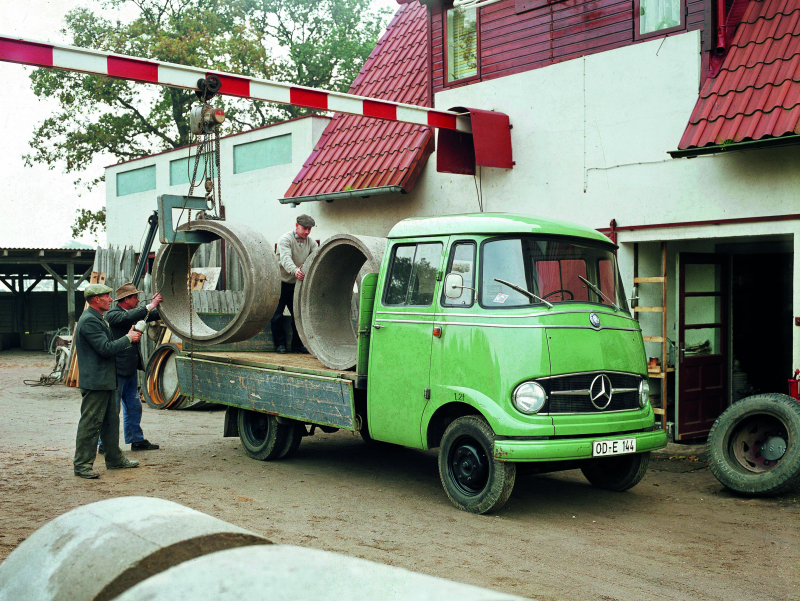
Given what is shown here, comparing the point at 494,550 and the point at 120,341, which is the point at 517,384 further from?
the point at 120,341

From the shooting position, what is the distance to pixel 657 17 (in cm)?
992

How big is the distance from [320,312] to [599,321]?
3.36 meters

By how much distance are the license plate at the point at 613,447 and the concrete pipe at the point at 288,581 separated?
4.79 metres

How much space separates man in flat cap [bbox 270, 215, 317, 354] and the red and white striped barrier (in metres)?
1.43

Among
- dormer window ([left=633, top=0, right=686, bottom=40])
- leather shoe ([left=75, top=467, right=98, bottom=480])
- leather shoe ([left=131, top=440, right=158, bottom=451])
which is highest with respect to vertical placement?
dormer window ([left=633, top=0, right=686, bottom=40])

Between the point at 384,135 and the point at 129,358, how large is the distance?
6354mm

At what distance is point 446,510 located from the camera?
6867 millimetres

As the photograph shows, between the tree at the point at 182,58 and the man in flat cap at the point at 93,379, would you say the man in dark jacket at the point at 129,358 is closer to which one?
the man in flat cap at the point at 93,379

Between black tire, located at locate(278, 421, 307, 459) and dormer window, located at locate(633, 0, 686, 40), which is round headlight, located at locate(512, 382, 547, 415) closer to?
black tire, located at locate(278, 421, 307, 459)

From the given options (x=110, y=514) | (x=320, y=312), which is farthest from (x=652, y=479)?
(x=110, y=514)

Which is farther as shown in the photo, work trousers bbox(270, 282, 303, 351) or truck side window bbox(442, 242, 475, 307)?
work trousers bbox(270, 282, 303, 351)

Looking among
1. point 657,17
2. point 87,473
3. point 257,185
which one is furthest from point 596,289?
point 257,185

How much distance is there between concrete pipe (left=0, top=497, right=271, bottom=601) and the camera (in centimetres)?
239

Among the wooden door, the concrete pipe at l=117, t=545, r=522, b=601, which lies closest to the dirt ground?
the wooden door
